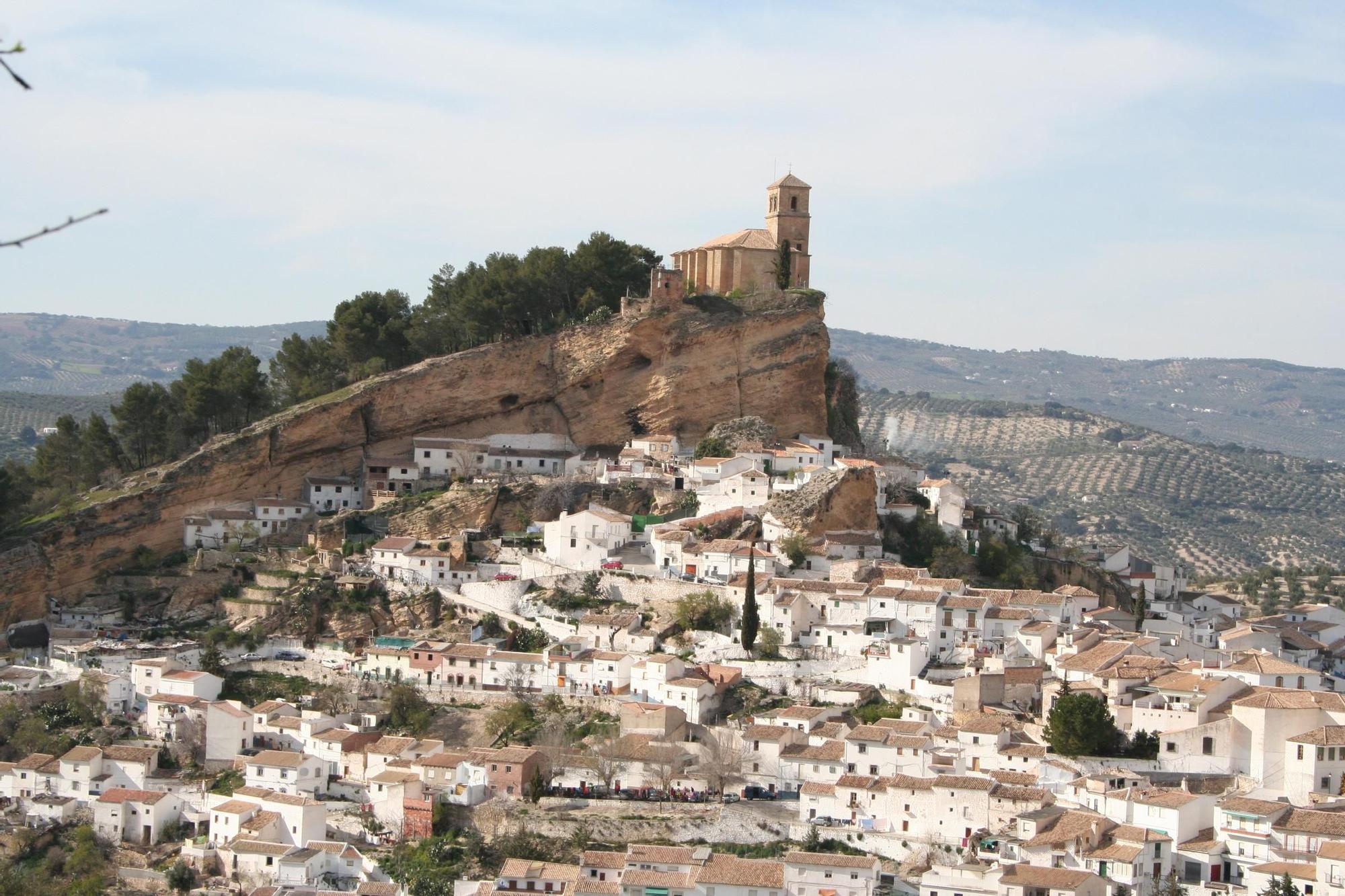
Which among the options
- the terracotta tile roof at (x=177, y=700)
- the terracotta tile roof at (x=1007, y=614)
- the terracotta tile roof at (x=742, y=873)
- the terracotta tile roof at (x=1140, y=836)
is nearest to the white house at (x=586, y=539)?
the terracotta tile roof at (x=177, y=700)

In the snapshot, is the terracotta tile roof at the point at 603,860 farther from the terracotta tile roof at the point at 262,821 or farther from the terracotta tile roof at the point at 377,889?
the terracotta tile roof at the point at 262,821

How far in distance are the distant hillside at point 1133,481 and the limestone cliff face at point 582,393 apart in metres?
47.6

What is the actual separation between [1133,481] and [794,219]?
67.0 meters

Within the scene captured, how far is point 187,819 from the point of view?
34156mm

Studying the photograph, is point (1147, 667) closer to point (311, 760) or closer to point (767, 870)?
point (767, 870)

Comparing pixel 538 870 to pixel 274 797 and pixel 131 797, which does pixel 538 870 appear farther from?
pixel 131 797

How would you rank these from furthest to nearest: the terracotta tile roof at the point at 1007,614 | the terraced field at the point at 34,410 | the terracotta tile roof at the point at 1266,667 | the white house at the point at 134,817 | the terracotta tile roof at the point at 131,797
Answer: the terraced field at the point at 34,410, the terracotta tile roof at the point at 1007,614, the terracotta tile roof at the point at 1266,667, the terracotta tile roof at the point at 131,797, the white house at the point at 134,817

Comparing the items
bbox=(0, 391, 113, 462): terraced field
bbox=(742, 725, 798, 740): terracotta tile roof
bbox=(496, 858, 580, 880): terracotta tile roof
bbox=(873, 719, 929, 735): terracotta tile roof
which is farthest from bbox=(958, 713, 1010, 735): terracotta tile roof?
bbox=(0, 391, 113, 462): terraced field

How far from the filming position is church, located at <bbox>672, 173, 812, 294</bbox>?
164 ft

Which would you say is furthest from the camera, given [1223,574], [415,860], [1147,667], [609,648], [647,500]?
[1223,574]

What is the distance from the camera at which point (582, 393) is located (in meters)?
47.6

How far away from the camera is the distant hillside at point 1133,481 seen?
98688mm

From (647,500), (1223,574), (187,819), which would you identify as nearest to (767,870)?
(187,819)

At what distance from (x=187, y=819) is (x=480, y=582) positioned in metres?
9.25
